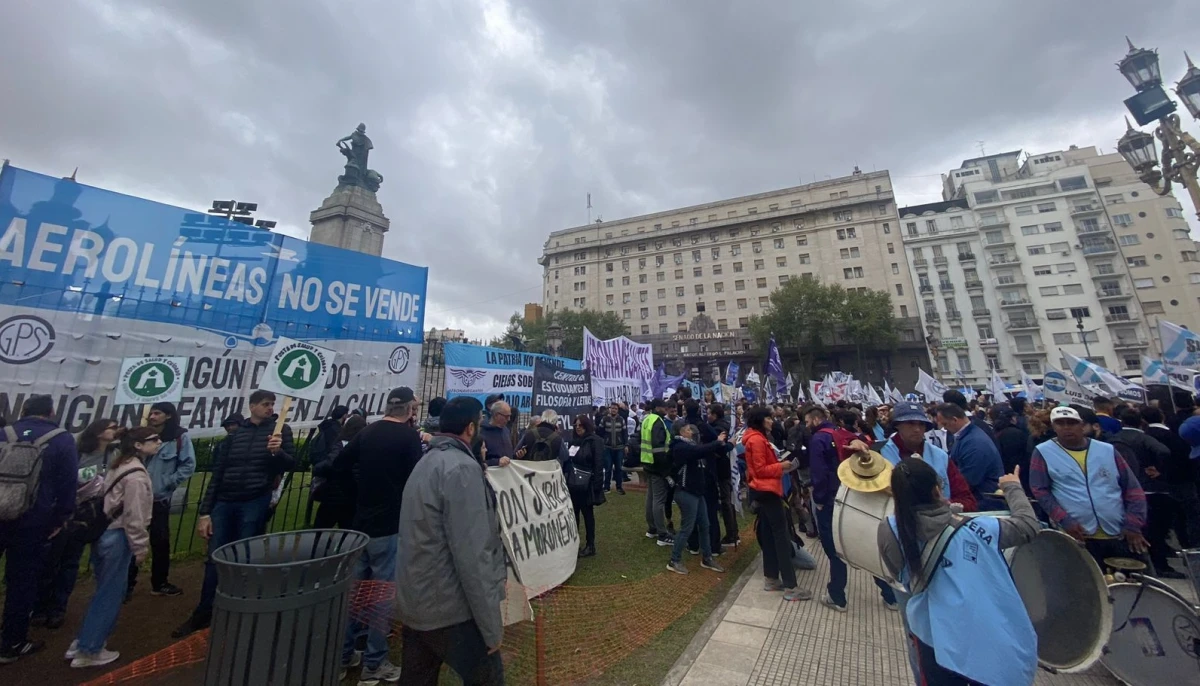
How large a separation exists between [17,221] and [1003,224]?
73747 mm

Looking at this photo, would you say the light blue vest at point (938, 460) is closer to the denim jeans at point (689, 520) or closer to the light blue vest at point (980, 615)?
the light blue vest at point (980, 615)

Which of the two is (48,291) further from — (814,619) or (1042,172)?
(1042,172)

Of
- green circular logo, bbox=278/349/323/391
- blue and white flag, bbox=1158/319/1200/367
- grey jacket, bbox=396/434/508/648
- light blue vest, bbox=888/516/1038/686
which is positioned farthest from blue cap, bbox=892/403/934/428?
blue and white flag, bbox=1158/319/1200/367

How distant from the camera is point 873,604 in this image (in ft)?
16.2

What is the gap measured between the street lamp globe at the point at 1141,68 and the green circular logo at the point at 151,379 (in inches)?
726

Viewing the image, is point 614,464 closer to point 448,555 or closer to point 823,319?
point 448,555

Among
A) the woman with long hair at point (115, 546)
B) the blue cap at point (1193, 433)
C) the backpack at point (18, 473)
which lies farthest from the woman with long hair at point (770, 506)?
the backpack at point (18, 473)

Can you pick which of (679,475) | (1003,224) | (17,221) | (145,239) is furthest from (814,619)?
(1003,224)

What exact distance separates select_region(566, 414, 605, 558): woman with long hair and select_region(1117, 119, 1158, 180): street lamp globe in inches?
498

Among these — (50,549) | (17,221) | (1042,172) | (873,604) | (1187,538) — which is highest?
(1042,172)

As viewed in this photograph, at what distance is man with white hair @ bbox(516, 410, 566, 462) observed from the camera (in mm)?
6242

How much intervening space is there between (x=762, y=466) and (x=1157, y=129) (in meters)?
13.0

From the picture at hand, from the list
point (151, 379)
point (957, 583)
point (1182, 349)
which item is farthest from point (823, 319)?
point (151, 379)

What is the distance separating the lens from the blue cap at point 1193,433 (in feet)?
16.8
